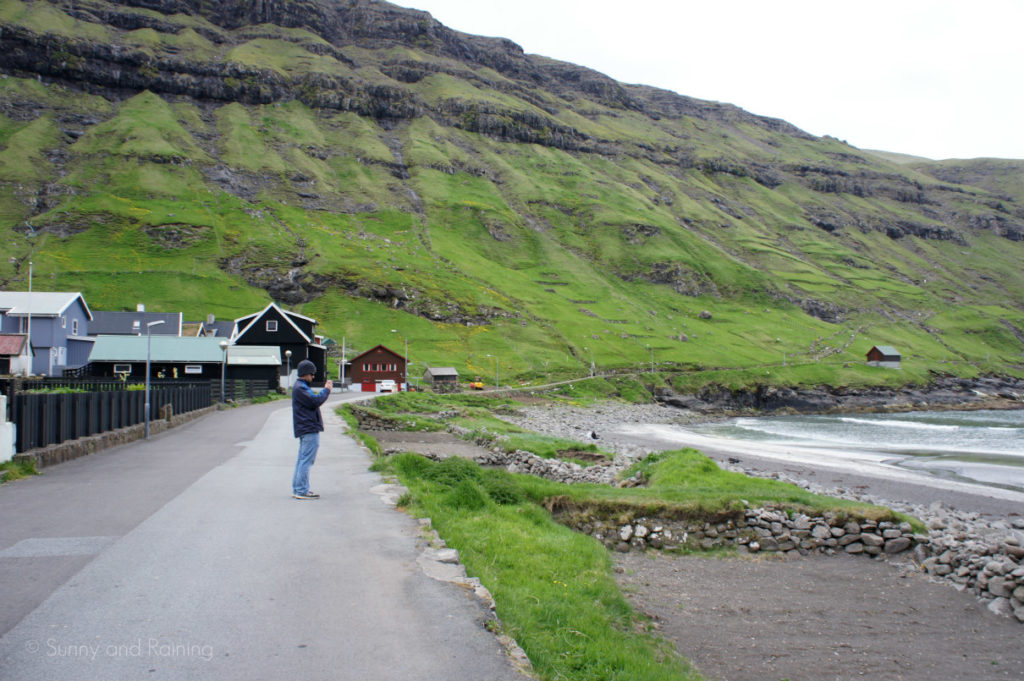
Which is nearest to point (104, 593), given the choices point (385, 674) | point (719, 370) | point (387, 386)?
point (385, 674)

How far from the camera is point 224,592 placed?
730 centimetres

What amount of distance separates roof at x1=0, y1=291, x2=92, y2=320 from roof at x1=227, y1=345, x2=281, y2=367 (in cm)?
1795

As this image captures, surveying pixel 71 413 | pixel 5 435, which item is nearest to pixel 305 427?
pixel 5 435

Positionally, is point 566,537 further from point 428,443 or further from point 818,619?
point 428,443

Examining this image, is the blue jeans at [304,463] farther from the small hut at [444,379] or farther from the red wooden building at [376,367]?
the red wooden building at [376,367]

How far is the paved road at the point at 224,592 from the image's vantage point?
223 inches

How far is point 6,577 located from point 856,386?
12354 centimetres

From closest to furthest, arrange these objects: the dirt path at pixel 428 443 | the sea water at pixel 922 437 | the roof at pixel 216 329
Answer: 1. the dirt path at pixel 428 443
2. the sea water at pixel 922 437
3. the roof at pixel 216 329

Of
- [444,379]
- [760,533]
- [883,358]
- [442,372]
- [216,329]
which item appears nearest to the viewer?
[760,533]

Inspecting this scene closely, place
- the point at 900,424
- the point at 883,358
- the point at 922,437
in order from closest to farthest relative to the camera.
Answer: the point at 922,437 < the point at 900,424 < the point at 883,358

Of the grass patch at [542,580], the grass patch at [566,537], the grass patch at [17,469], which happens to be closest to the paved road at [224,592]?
the grass patch at [17,469]

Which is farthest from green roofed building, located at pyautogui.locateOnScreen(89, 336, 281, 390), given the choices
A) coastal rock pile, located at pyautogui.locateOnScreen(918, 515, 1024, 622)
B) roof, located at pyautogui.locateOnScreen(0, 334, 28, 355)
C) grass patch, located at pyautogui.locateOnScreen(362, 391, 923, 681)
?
coastal rock pile, located at pyautogui.locateOnScreen(918, 515, 1024, 622)

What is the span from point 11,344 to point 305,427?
5541 centimetres

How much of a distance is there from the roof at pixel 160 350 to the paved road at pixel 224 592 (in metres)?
54.4
